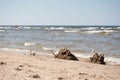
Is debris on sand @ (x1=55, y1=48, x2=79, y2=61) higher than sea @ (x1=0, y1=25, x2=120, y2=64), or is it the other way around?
debris on sand @ (x1=55, y1=48, x2=79, y2=61)

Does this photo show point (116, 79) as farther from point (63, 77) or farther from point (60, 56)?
point (60, 56)

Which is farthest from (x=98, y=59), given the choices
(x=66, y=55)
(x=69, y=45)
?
(x=69, y=45)

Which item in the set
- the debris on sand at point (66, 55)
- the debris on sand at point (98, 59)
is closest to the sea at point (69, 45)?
the debris on sand at point (98, 59)

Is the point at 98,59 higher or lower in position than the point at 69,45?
higher

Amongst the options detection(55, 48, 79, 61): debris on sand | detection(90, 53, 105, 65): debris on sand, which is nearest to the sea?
detection(90, 53, 105, 65): debris on sand

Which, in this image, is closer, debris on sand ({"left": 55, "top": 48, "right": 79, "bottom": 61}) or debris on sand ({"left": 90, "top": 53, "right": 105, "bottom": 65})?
debris on sand ({"left": 90, "top": 53, "right": 105, "bottom": 65})

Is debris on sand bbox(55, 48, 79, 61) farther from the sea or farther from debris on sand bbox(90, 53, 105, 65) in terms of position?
the sea

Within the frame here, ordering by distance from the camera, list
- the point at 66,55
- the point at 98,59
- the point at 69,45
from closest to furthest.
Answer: the point at 98,59 → the point at 66,55 → the point at 69,45

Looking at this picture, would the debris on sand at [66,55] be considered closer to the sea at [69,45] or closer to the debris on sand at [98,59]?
the debris on sand at [98,59]

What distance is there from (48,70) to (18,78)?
Result: 161 cm

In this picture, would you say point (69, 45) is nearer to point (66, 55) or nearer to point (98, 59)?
point (66, 55)

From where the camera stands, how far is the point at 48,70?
8.07 m

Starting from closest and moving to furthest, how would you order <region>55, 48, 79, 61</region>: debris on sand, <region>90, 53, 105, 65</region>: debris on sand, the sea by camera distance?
<region>90, 53, 105, 65</region>: debris on sand → <region>55, 48, 79, 61</region>: debris on sand → the sea

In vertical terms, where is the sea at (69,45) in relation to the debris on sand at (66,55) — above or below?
below
